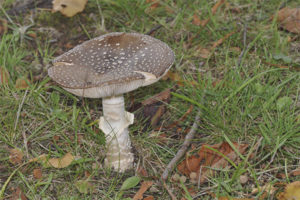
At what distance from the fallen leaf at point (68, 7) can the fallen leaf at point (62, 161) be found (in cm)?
193

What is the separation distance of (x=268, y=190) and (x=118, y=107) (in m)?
1.29

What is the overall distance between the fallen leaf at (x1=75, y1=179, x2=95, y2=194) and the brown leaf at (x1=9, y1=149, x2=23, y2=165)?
60 cm

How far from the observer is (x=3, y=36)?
3975 millimetres

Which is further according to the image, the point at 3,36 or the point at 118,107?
the point at 3,36

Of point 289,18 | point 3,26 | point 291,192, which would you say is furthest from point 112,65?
point 289,18

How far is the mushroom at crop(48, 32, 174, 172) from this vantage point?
8.44 feet

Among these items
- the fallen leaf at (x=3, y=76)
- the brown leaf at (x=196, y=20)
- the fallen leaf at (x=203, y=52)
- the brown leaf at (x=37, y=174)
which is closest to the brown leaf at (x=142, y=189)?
the brown leaf at (x=37, y=174)

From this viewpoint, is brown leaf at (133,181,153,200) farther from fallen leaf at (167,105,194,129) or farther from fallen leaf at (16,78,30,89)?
fallen leaf at (16,78,30,89)

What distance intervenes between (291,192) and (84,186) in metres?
1.48

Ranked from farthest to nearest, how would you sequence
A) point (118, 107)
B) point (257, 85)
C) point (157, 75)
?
1. point (257, 85)
2. point (118, 107)
3. point (157, 75)

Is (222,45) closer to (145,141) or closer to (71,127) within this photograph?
(145,141)

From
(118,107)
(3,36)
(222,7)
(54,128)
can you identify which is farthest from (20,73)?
(222,7)

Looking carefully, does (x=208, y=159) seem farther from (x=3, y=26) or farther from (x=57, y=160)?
(x=3, y=26)

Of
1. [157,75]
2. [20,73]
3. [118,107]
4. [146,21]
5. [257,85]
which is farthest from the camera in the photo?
[146,21]
